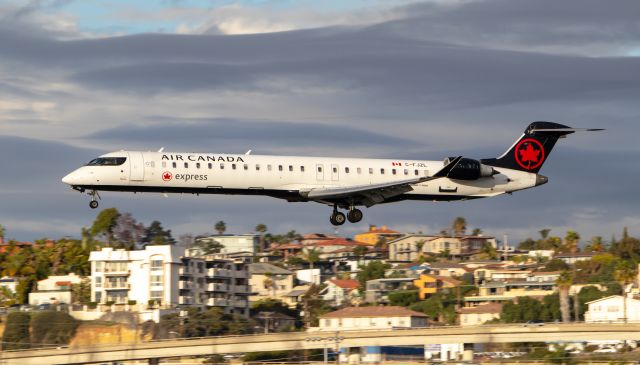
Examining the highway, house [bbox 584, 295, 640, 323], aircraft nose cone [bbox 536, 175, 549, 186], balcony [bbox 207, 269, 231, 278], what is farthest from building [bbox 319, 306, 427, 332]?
aircraft nose cone [bbox 536, 175, 549, 186]

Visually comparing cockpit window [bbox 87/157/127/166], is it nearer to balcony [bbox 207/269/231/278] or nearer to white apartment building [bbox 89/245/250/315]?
white apartment building [bbox 89/245/250/315]

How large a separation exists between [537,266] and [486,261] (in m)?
19.1

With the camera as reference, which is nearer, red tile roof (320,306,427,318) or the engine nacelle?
the engine nacelle

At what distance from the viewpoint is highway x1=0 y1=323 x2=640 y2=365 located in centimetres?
6738

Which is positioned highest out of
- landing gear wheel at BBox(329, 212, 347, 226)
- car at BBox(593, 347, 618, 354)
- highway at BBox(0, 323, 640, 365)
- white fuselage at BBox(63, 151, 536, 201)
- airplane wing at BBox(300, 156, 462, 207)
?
white fuselage at BBox(63, 151, 536, 201)

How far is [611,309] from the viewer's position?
109625 mm

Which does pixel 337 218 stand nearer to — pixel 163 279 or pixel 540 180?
pixel 540 180

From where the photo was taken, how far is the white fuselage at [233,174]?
5019 cm

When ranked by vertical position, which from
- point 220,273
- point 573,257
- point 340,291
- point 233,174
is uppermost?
point 573,257

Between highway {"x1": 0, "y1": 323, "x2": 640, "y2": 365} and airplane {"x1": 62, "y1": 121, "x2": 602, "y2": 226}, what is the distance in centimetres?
1420

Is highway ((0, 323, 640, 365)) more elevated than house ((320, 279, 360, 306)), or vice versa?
house ((320, 279, 360, 306))

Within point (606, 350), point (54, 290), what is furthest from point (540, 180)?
point (54, 290)

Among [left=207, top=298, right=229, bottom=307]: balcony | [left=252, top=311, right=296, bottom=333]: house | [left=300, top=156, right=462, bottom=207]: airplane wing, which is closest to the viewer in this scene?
[left=300, top=156, right=462, bottom=207]: airplane wing

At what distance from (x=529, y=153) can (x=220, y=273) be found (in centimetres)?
6620
